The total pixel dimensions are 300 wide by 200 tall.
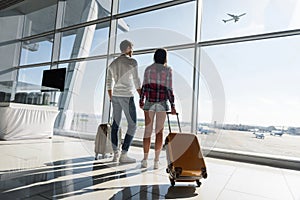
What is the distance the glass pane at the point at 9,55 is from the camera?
22.0ft

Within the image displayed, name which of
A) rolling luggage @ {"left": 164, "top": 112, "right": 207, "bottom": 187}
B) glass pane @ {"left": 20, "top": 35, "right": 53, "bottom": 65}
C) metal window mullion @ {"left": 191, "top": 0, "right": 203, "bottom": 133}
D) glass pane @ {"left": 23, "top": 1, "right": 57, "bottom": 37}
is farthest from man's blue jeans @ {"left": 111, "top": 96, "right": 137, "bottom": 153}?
glass pane @ {"left": 23, "top": 1, "right": 57, "bottom": 37}

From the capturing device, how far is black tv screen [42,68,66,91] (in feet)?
15.9

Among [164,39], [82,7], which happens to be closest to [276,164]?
[164,39]

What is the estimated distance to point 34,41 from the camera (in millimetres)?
6238

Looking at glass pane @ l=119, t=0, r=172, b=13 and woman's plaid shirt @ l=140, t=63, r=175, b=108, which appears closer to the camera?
woman's plaid shirt @ l=140, t=63, r=175, b=108

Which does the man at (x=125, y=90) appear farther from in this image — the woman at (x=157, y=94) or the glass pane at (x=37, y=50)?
the glass pane at (x=37, y=50)

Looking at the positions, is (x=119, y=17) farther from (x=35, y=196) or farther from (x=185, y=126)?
(x=35, y=196)

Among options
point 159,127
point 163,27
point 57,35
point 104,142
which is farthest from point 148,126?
point 57,35

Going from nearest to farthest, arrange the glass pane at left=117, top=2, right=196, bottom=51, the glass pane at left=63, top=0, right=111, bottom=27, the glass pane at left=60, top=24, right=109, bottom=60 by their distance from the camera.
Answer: the glass pane at left=117, top=2, right=196, bottom=51
the glass pane at left=60, top=24, right=109, bottom=60
the glass pane at left=63, top=0, right=111, bottom=27

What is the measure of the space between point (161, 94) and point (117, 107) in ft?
1.76

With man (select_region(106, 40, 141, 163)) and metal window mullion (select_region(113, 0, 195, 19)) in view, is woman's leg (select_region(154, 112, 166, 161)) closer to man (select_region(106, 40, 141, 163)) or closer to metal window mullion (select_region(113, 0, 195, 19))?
man (select_region(106, 40, 141, 163))

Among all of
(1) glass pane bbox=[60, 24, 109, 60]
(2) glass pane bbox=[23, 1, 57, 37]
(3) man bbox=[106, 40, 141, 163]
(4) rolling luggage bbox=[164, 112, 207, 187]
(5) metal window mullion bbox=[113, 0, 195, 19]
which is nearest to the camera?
(4) rolling luggage bbox=[164, 112, 207, 187]

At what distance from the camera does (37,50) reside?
238 inches

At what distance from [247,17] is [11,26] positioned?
724cm
